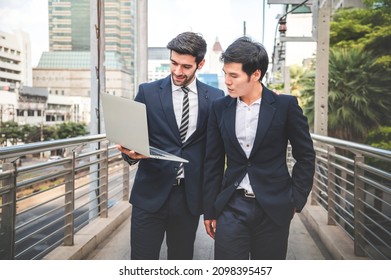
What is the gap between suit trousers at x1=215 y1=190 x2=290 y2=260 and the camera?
4.80 ft

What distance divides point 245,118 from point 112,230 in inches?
91.5

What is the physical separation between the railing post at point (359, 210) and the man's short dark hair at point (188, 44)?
1511 millimetres

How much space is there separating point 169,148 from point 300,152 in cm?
49

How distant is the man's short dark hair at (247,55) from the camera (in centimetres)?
142

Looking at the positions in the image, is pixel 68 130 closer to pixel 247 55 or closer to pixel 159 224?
pixel 159 224

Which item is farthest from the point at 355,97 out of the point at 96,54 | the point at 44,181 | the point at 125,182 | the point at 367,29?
the point at 44,181

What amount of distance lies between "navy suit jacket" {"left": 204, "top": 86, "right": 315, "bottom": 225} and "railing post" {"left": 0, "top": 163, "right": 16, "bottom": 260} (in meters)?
0.99

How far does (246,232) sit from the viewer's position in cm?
148

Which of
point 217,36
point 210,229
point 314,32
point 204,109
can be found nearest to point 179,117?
point 204,109

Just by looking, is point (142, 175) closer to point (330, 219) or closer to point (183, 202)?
point (183, 202)

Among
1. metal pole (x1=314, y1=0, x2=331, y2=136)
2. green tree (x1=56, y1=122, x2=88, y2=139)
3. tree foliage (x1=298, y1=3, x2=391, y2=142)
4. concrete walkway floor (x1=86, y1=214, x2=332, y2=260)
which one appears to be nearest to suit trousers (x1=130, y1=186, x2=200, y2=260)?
concrete walkway floor (x1=86, y1=214, x2=332, y2=260)

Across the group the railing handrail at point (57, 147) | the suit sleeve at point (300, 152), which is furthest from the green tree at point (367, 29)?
the suit sleeve at point (300, 152)

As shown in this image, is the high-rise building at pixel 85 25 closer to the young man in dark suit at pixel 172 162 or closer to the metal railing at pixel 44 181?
the metal railing at pixel 44 181

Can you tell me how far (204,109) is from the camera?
169 cm
